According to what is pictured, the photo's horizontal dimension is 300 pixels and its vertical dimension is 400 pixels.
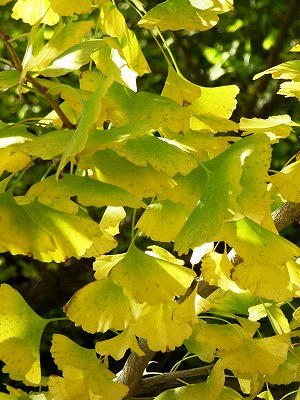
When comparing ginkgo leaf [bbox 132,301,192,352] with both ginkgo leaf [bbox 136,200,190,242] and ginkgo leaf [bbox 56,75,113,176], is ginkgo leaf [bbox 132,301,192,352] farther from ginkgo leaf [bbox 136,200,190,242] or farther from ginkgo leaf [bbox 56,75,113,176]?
ginkgo leaf [bbox 56,75,113,176]

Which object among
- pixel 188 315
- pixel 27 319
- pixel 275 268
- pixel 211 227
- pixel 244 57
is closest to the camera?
pixel 211 227

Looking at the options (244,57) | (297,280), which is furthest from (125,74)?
(244,57)

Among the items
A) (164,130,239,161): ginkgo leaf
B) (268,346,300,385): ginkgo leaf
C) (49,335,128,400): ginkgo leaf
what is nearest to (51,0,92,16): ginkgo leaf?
(164,130,239,161): ginkgo leaf

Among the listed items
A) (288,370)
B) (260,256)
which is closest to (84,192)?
(260,256)

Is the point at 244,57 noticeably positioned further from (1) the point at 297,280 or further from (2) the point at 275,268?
(2) the point at 275,268

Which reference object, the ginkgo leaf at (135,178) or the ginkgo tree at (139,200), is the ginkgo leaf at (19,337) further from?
the ginkgo leaf at (135,178)

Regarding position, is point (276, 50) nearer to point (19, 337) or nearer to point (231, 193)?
point (19, 337)

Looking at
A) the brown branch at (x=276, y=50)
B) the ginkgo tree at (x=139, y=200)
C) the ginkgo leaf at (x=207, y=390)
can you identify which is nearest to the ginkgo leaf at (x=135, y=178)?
the ginkgo tree at (x=139, y=200)
